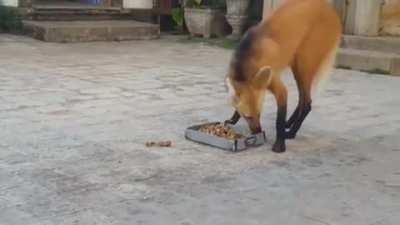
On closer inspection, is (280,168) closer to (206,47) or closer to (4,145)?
(4,145)

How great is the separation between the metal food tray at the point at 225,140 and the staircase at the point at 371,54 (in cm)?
417

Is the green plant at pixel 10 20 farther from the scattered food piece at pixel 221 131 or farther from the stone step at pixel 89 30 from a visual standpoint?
the scattered food piece at pixel 221 131

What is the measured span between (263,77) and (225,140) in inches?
18.8

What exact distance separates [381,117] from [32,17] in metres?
6.75

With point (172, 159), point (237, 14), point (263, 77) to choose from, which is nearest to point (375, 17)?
point (237, 14)

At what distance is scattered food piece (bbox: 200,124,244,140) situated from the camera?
4.55m

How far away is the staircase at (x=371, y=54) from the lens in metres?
8.36

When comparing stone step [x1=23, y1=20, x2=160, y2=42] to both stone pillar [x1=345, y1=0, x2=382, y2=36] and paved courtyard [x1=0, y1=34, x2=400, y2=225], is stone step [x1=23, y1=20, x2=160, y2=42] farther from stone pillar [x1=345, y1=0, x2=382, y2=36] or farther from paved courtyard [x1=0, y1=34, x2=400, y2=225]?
stone pillar [x1=345, y1=0, x2=382, y2=36]

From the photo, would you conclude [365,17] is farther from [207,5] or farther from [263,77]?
[263,77]

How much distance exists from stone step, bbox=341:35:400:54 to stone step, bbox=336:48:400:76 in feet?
0.61

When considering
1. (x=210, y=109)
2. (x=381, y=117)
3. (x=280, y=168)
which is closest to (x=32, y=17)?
(x=210, y=109)

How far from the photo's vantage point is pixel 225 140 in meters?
4.46

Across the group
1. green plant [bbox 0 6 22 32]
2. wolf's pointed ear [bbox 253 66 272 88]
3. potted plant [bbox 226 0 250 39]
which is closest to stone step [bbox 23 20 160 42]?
green plant [bbox 0 6 22 32]

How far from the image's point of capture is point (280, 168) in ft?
13.6
